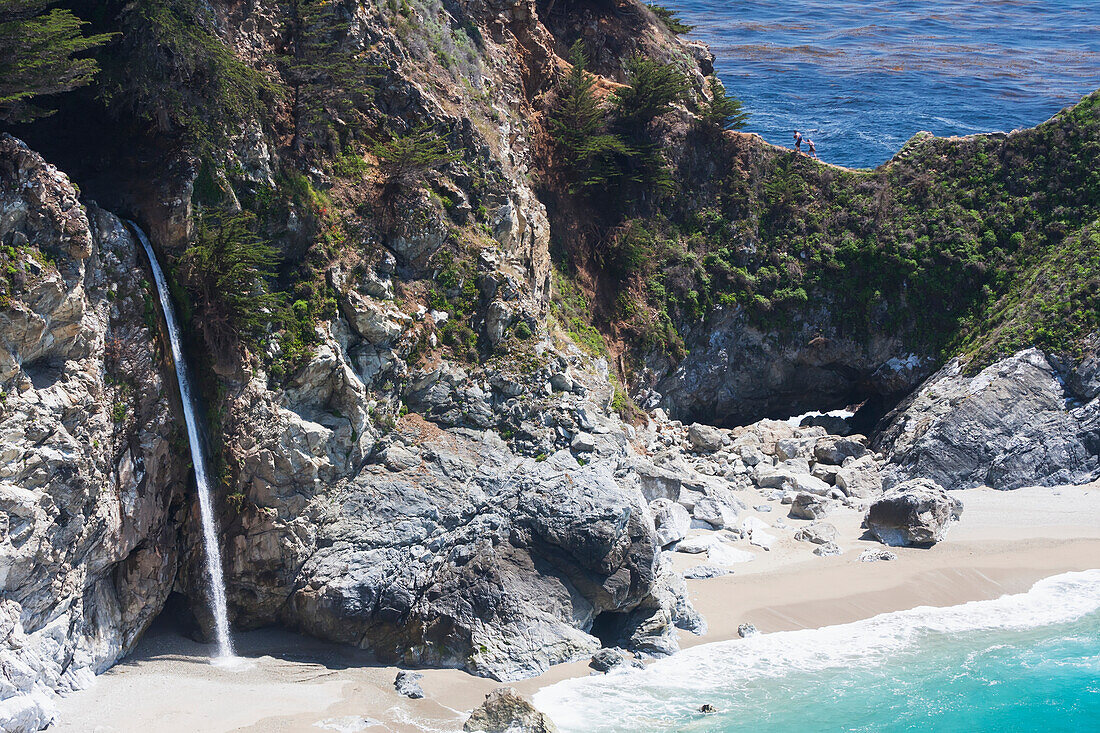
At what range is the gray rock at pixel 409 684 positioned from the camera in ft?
56.7

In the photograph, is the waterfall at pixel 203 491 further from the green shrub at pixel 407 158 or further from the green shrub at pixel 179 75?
the green shrub at pixel 407 158

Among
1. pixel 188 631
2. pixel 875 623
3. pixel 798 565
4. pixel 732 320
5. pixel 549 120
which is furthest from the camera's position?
pixel 732 320

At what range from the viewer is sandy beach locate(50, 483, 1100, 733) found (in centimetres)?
1588

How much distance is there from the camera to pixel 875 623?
2150cm

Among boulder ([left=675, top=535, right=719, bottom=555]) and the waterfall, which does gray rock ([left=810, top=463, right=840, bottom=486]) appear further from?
the waterfall

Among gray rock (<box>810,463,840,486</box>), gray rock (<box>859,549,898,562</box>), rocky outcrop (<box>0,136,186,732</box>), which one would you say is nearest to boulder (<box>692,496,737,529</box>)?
gray rock (<box>859,549,898,562</box>)

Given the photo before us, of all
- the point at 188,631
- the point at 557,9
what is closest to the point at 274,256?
the point at 188,631

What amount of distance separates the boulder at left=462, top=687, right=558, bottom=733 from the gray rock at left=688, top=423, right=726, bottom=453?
14.5 meters

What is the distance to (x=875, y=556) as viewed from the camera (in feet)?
78.5

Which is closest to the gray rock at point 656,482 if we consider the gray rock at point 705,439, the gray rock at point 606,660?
the gray rock at point 705,439

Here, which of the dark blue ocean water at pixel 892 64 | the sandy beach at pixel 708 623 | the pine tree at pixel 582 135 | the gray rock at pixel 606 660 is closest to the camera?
the sandy beach at pixel 708 623

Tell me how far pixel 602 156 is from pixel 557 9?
7152 millimetres

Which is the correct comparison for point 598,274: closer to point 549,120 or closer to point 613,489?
point 549,120

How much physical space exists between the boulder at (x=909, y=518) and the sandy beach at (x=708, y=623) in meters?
0.33
